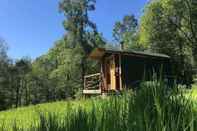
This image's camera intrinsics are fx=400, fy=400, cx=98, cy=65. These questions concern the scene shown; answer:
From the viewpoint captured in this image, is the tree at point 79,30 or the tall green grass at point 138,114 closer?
the tall green grass at point 138,114

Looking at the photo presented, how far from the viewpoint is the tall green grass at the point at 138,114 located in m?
2.68

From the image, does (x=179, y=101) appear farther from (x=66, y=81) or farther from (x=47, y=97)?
(x=47, y=97)

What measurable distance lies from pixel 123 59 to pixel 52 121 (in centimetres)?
2489

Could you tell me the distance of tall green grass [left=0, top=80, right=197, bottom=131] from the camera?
2684 mm

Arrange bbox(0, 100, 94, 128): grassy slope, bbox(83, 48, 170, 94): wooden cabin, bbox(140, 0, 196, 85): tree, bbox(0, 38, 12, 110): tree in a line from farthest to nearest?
1. bbox(0, 38, 12, 110): tree
2. bbox(140, 0, 196, 85): tree
3. bbox(83, 48, 170, 94): wooden cabin
4. bbox(0, 100, 94, 128): grassy slope

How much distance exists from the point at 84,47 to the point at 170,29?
11.6m

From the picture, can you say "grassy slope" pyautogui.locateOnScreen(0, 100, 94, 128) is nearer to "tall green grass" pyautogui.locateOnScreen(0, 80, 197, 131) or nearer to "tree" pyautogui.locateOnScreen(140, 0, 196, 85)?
"tall green grass" pyautogui.locateOnScreen(0, 80, 197, 131)

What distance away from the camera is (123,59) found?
2794 cm

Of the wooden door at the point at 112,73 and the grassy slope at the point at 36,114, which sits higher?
the wooden door at the point at 112,73

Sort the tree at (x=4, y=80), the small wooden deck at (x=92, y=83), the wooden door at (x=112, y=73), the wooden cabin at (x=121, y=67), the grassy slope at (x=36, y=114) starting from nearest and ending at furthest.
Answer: the grassy slope at (x=36, y=114), the wooden cabin at (x=121, y=67), the wooden door at (x=112, y=73), the small wooden deck at (x=92, y=83), the tree at (x=4, y=80)

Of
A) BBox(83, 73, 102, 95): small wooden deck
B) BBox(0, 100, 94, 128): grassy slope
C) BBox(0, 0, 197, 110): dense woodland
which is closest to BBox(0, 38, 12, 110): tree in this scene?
BBox(0, 0, 197, 110): dense woodland

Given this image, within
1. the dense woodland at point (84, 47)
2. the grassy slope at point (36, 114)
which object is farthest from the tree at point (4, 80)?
the grassy slope at point (36, 114)

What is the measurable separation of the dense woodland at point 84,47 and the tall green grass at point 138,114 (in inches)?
1160

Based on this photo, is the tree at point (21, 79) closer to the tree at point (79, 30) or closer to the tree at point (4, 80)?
the tree at point (4, 80)
